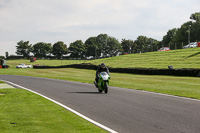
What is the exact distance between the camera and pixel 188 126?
7.05 m

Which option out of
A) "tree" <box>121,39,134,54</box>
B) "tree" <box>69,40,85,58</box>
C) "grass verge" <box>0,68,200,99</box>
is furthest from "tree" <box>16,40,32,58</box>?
"grass verge" <box>0,68,200,99</box>

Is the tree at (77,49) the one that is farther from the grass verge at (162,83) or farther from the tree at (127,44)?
the grass verge at (162,83)

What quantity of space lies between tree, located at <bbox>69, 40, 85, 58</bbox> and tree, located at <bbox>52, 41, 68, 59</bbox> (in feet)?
12.6

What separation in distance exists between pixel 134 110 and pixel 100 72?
6.44m

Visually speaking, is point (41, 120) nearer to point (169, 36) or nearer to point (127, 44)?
point (169, 36)

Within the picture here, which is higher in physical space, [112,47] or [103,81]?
[112,47]

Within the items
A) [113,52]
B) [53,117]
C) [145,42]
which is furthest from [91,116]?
[145,42]

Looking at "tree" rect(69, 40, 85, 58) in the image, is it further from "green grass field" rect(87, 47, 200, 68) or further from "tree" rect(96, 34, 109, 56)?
"green grass field" rect(87, 47, 200, 68)

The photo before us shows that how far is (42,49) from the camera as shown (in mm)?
178750

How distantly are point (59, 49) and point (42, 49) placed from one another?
13952mm

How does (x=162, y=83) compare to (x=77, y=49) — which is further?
(x=77, y=49)

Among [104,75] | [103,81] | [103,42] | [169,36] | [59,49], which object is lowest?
[103,81]

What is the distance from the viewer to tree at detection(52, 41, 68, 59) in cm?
17100

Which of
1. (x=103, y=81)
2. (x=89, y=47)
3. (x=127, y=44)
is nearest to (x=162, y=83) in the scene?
(x=103, y=81)
